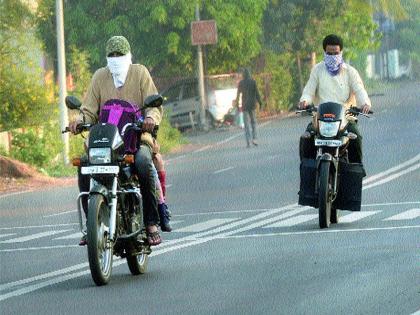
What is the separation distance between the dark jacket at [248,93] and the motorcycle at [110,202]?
2479cm

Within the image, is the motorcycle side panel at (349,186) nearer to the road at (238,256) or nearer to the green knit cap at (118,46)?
the road at (238,256)

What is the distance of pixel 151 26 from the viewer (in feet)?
157

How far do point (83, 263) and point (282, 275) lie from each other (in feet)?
8.01

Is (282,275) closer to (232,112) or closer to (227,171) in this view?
(227,171)

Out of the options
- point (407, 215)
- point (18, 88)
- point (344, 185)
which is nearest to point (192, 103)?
point (18, 88)

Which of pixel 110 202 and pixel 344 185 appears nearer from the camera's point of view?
pixel 110 202

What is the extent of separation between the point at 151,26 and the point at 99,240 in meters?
36.3

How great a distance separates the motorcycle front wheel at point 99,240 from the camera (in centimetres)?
1166

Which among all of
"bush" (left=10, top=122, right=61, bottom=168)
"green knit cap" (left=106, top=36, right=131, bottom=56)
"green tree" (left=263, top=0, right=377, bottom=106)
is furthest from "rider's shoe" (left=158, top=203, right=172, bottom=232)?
"green tree" (left=263, top=0, right=377, bottom=106)

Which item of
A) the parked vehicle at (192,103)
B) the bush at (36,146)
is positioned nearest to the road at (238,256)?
the bush at (36,146)

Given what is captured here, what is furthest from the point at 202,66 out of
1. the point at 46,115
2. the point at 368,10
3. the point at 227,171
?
the point at 227,171

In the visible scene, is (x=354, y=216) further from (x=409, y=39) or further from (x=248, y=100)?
(x=409, y=39)

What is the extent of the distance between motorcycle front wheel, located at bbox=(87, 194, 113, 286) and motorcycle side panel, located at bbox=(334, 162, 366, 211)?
206 inches

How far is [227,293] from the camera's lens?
36.9ft
